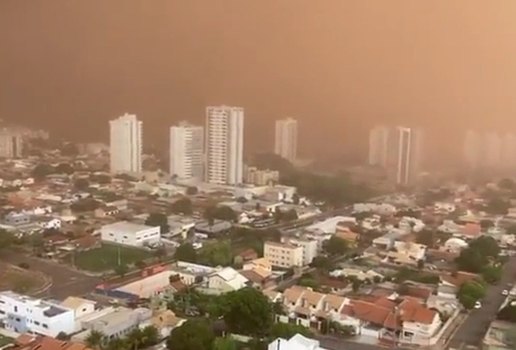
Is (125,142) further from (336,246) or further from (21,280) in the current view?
(336,246)

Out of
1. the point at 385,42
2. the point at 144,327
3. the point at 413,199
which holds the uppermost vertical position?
the point at 385,42

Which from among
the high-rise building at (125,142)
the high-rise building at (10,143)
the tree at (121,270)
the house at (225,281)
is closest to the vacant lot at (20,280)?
the tree at (121,270)

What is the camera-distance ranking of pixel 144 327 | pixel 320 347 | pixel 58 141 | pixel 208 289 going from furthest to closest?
pixel 58 141 < pixel 208 289 < pixel 144 327 < pixel 320 347

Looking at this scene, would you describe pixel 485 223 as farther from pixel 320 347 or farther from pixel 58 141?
pixel 58 141

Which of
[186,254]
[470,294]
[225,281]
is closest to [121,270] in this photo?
[186,254]

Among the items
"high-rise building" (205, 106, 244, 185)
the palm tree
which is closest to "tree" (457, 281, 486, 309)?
the palm tree

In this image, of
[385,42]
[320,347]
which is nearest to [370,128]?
[385,42]
